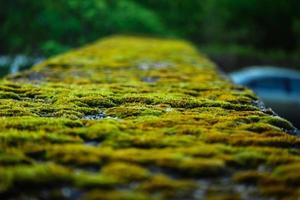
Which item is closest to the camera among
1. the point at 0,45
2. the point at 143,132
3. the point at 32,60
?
the point at 143,132

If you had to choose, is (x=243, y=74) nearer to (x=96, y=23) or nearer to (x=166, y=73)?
(x=96, y=23)

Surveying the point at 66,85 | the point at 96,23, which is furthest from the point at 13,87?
the point at 96,23

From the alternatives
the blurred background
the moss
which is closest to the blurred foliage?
the blurred background

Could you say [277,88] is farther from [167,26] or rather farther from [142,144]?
[142,144]

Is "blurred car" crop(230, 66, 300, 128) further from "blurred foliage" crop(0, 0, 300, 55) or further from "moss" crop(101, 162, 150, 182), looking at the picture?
"moss" crop(101, 162, 150, 182)

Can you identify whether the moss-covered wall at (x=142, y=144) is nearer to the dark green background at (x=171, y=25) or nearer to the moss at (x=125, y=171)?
the moss at (x=125, y=171)

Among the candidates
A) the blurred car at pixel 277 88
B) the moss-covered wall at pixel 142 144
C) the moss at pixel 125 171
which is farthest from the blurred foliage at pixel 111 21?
the moss at pixel 125 171

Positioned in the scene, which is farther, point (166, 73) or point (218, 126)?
point (166, 73)
